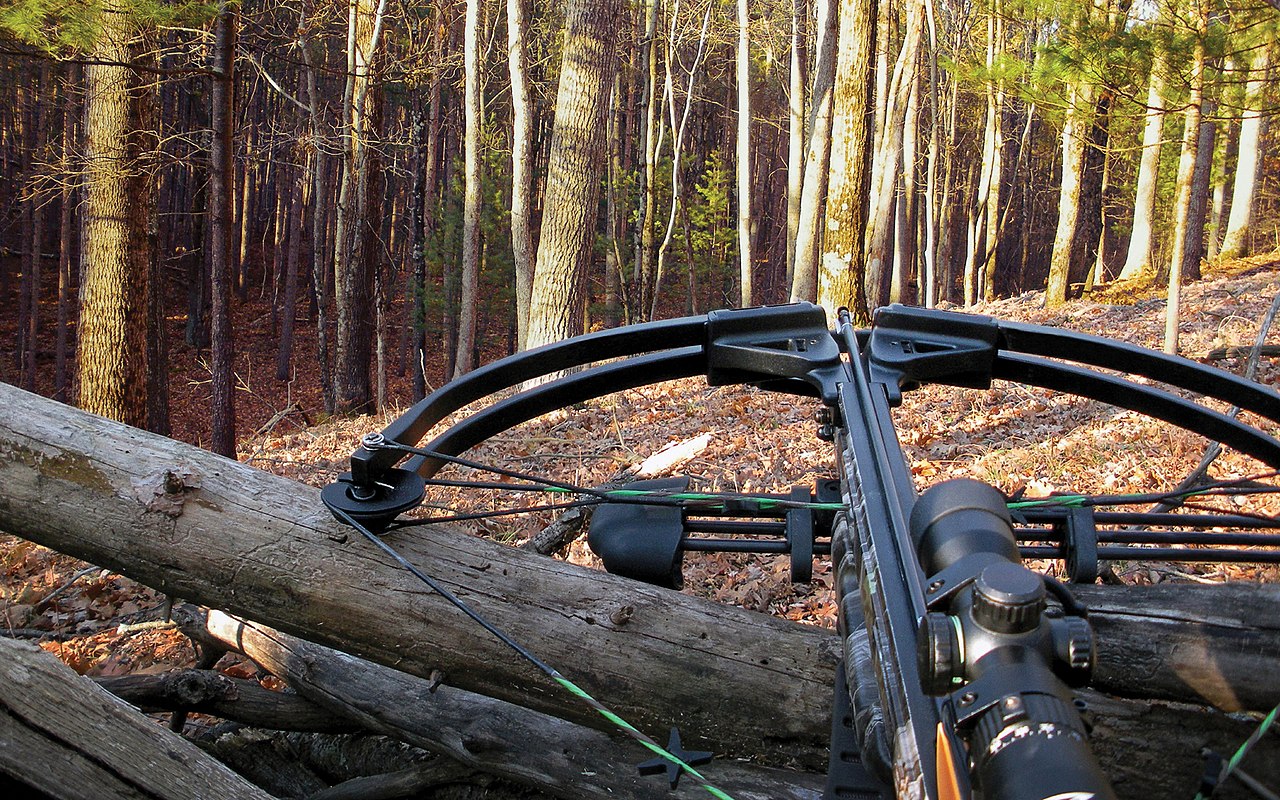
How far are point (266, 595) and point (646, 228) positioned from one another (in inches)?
746

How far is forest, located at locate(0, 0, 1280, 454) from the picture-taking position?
32.9 feet

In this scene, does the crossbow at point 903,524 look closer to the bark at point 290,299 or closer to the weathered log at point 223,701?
the weathered log at point 223,701

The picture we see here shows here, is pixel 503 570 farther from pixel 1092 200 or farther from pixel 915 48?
pixel 1092 200

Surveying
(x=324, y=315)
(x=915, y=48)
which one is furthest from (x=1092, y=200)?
(x=324, y=315)

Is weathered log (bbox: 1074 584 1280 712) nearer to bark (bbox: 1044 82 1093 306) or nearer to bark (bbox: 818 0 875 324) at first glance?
bark (bbox: 818 0 875 324)

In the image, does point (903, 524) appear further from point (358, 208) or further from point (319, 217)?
point (319, 217)

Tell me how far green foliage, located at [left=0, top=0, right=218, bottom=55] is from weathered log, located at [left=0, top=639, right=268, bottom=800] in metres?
9.00

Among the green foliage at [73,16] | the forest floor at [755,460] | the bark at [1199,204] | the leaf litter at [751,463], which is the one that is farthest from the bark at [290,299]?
the bark at [1199,204]

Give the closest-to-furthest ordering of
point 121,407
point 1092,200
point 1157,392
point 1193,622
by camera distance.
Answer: point 1193,622 → point 1157,392 → point 121,407 → point 1092,200

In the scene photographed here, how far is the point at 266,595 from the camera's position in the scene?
272 centimetres

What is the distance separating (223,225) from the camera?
10609 millimetres

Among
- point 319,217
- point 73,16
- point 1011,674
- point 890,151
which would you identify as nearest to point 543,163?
point 319,217

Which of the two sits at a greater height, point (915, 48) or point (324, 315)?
point (915, 48)

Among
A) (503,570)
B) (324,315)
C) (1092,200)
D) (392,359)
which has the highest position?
(1092,200)
